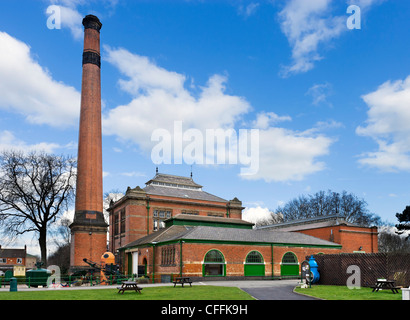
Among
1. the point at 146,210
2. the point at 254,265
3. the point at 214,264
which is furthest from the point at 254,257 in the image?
the point at 146,210

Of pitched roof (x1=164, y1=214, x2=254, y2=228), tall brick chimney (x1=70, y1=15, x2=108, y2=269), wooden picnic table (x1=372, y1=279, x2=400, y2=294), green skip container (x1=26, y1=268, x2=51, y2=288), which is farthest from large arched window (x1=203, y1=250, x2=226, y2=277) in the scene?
wooden picnic table (x1=372, y1=279, x2=400, y2=294)

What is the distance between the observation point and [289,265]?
3959 cm

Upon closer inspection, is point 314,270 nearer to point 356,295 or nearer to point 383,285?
point 383,285

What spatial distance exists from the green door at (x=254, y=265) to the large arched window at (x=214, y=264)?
8.68 feet

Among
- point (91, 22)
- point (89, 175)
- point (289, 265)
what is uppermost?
point (91, 22)

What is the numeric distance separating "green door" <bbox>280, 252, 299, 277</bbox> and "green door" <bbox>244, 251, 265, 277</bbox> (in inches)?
102

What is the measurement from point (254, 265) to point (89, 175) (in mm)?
19168

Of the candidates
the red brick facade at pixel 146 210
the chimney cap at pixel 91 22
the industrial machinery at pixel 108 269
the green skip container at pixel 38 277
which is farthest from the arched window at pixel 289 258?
the chimney cap at pixel 91 22

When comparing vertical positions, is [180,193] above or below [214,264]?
above

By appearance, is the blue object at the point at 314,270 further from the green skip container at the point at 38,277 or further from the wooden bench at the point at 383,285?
the green skip container at the point at 38,277

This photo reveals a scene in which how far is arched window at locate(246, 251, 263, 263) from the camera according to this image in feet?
121

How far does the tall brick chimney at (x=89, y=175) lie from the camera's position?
40781 mm
